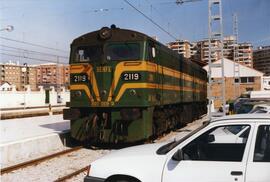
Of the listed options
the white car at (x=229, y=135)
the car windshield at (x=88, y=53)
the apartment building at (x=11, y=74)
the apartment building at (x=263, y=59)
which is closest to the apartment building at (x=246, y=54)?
the apartment building at (x=263, y=59)

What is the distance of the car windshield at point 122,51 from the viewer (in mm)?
13582

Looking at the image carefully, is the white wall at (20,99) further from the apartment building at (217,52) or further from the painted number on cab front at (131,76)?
the painted number on cab front at (131,76)

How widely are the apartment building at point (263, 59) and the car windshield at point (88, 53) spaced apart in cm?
10115

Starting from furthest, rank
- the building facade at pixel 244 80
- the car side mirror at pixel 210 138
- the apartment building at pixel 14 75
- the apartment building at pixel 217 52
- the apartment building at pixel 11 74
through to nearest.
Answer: the apartment building at pixel 11 74 → the apartment building at pixel 14 75 → the apartment building at pixel 217 52 → the building facade at pixel 244 80 → the car side mirror at pixel 210 138

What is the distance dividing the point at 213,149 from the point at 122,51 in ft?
27.4

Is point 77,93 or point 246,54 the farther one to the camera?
point 246,54

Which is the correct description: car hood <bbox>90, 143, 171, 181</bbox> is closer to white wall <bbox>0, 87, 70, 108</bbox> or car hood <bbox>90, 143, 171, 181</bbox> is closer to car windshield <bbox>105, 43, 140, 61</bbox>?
car windshield <bbox>105, 43, 140, 61</bbox>

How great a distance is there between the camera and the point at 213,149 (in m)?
5.76

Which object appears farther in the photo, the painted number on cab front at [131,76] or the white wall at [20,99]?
the white wall at [20,99]

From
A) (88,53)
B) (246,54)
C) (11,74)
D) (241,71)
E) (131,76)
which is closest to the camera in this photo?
(131,76)

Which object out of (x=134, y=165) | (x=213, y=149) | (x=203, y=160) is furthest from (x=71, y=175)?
(x=203, y=160)

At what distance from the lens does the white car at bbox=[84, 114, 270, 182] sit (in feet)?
17.2

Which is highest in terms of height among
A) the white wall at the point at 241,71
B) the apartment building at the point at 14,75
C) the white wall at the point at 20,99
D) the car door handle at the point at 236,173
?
the apartment building at the point at 14,75

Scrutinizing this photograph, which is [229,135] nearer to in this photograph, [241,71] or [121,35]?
[121,35]
